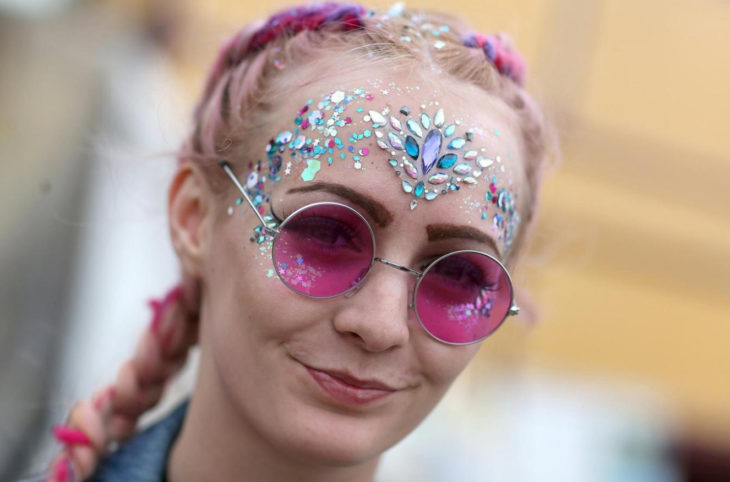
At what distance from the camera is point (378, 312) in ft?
4.74

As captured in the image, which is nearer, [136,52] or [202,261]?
[202,261]

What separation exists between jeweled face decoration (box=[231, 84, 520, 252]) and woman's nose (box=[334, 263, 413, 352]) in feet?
0.51

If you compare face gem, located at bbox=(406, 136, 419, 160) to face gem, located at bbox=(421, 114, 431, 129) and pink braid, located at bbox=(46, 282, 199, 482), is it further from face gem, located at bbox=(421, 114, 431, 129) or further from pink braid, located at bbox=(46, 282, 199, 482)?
pink braid, located at bbox=(46, 282, 199, 482)

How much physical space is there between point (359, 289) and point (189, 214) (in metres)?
0.56

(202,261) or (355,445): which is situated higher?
(202,261)

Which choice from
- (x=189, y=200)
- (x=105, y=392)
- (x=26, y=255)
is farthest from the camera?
(x=26, y=255)

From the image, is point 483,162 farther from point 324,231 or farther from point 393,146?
point 324,231

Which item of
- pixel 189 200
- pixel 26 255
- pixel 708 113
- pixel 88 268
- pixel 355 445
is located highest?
pixel 189 200

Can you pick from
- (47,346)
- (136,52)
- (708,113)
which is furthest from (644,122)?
(47,346)

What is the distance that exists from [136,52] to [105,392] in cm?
343

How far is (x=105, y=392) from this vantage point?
204 cm

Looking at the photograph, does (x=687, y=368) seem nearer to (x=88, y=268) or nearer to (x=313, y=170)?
(x=88, y=268)

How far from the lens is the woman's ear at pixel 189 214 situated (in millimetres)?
1784

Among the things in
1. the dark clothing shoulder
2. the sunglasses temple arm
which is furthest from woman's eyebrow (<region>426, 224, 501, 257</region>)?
the dark clothing shoulder
